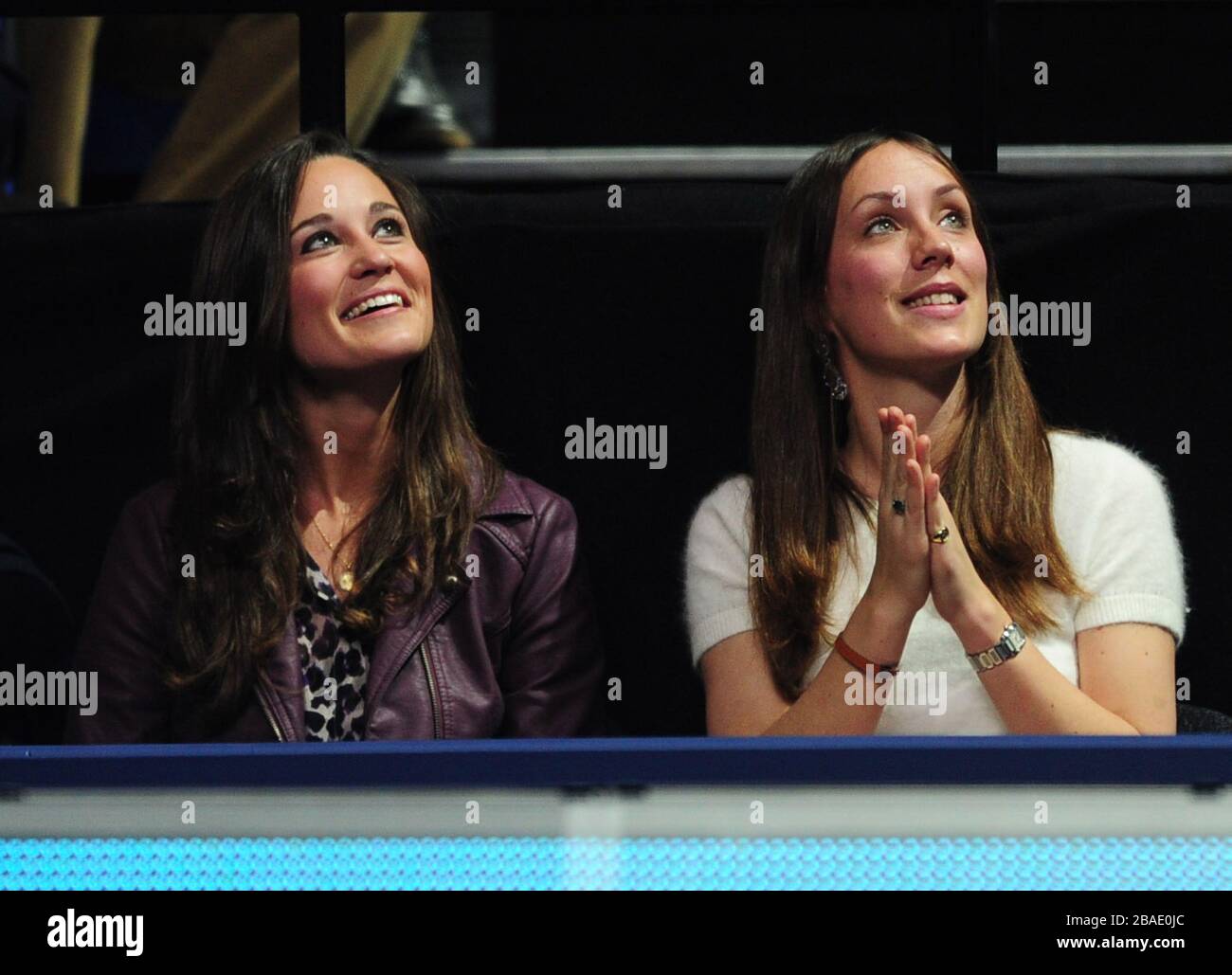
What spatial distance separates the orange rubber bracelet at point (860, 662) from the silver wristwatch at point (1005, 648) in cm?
9

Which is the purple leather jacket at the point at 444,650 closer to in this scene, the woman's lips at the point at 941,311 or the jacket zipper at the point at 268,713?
the jacket zipper at the point at 268,713

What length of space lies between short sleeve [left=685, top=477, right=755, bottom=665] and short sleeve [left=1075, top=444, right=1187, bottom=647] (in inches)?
14.1

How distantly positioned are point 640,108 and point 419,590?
1436 millimetres

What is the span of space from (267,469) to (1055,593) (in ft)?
2.83

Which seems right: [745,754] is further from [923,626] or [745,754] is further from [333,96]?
[333,96]

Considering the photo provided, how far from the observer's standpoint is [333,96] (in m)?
1.99

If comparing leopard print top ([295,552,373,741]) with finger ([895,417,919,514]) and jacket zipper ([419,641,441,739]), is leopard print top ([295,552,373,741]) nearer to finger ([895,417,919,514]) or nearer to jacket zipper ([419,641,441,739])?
jacket zipper ([419,641,441,739])

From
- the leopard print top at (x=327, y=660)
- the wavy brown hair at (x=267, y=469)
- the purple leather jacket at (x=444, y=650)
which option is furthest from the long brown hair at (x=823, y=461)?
the leopard print top at (x=327, y=660)

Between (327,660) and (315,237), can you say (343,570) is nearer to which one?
(327,660)

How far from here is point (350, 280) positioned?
6.18 feet

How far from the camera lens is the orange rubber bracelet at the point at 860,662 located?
5.45ft

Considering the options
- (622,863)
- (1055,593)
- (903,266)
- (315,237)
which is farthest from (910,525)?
(622,863)

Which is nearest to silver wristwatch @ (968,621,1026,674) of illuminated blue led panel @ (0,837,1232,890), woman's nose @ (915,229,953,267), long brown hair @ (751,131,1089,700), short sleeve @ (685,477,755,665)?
long brown hair @ (751,131,1089,700)

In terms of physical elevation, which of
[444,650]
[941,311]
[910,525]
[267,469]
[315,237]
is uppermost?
[315,237]
